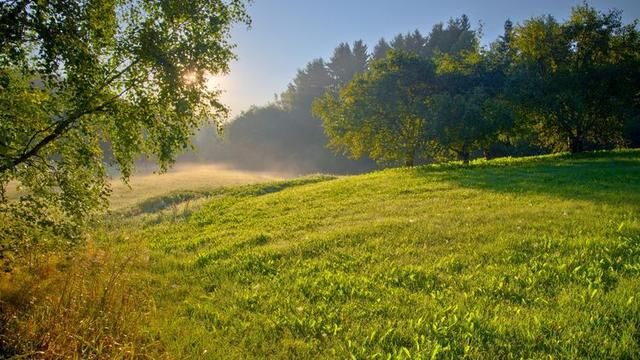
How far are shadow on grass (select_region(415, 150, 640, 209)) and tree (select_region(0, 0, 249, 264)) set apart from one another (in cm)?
1310

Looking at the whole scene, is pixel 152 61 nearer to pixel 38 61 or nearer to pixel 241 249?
pixel 38 61

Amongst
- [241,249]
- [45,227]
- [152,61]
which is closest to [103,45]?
[152,61]

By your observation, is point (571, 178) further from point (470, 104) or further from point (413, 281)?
point (413, 281)

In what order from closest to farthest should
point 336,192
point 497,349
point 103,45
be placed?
point 497,349
point 103,45
point 336,192

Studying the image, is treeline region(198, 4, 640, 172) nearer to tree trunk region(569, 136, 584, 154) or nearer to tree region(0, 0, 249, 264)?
tree trunk region(569, 136, 584, 154)

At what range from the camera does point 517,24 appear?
3944 cm

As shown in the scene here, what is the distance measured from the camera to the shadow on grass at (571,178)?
15828 mm

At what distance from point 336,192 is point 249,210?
4800 millimetres

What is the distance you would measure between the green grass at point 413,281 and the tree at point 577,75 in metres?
19.2

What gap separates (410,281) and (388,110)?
30.0m

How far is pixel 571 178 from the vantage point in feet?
66.6

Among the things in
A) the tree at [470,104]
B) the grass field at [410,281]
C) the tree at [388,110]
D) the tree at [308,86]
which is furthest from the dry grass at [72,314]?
the tree at [308,86]

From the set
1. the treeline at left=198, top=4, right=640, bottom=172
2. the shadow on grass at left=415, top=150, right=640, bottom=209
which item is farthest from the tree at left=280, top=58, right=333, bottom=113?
the shadow on grass at left=415, top=150, right=640, bottom=209

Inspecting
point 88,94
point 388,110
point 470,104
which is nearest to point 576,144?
point 470,104
